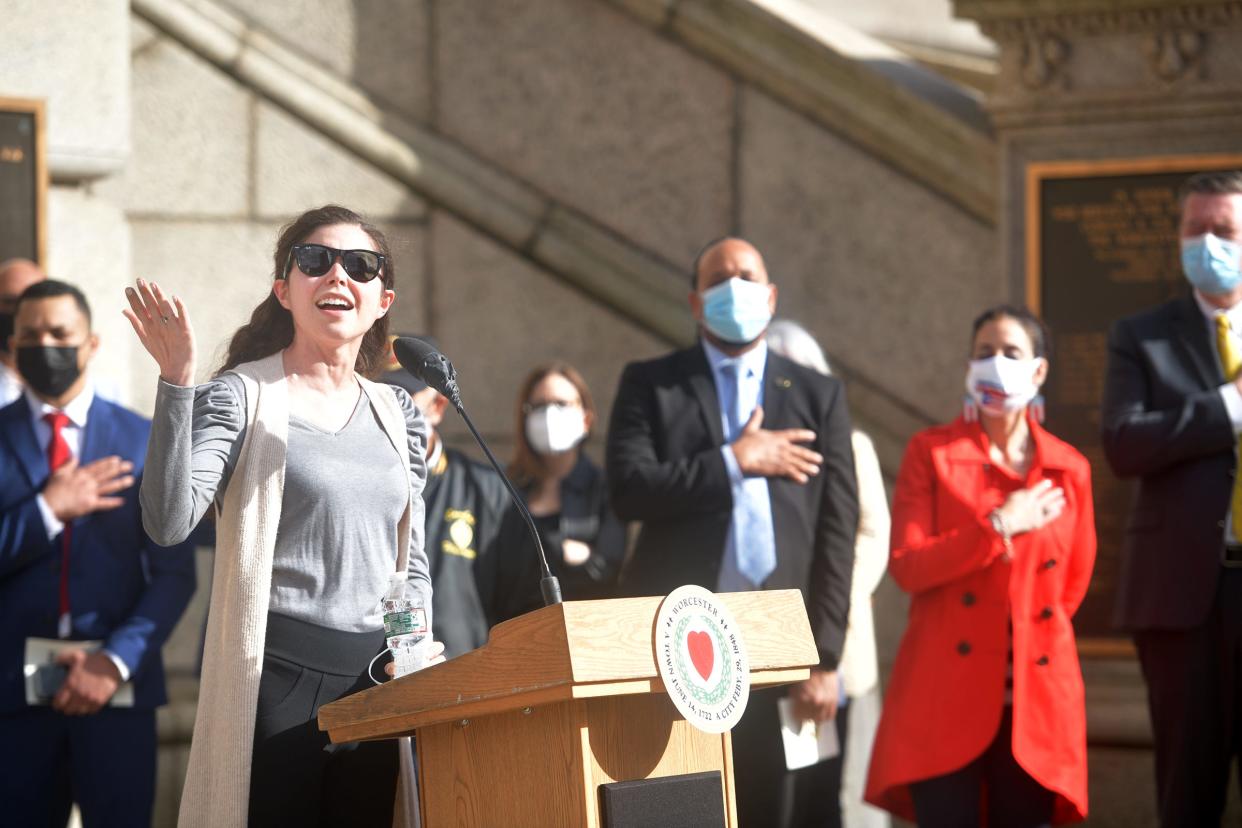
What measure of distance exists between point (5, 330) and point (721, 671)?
3.57 metres

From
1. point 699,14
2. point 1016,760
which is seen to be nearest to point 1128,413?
point 1016,760

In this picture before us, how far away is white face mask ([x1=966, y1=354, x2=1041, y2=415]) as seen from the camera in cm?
542

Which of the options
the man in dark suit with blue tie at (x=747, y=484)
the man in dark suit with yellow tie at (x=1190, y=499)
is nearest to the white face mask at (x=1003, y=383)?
the man in dark suit with yellow tie at (x=1190, y=499)

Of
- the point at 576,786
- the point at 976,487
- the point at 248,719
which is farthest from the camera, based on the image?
the point at 976,487

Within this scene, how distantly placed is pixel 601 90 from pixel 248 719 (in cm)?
450

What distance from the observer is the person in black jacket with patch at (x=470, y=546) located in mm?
5699

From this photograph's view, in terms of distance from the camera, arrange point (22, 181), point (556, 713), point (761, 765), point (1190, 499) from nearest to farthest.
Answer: point (556, 713) → point (761, 765) → point (1190, 499) → point (22, 181)

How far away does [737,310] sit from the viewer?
5.28 meters

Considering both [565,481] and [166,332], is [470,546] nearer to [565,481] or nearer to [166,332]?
[565,481]

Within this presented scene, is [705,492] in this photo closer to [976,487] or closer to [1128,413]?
[976,487]

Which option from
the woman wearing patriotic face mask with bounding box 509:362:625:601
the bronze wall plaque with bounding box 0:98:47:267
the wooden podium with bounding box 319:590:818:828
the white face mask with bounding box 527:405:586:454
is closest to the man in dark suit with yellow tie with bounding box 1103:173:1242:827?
the woman wearing patriotic face mask with bounding box 509:362:625:601

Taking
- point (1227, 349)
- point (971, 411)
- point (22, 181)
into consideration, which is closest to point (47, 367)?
point (22, 181)

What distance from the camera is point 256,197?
730 cm

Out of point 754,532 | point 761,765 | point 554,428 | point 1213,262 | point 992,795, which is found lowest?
point 992,795
